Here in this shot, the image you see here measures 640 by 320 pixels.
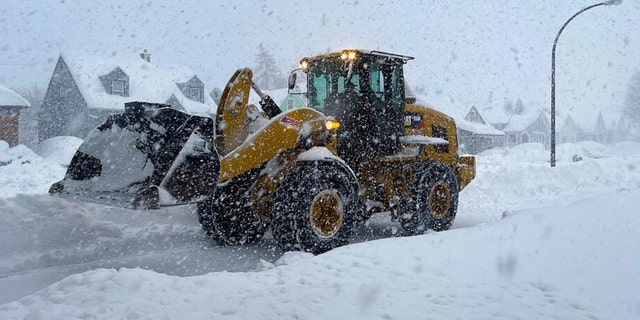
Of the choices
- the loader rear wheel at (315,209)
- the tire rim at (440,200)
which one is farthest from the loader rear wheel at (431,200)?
the loader rear wheel at (315,209)

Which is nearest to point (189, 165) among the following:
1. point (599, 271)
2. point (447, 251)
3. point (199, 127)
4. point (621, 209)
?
point (199, 127)

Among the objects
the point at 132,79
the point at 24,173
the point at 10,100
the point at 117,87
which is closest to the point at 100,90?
the point at 117,87

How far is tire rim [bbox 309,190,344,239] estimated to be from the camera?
6574mm

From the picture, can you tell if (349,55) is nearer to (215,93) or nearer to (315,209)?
(315,209)

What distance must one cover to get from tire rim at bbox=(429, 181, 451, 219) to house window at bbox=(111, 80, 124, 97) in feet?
93.2

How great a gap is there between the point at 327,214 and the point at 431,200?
2.49 m

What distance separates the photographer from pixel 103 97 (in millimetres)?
32500

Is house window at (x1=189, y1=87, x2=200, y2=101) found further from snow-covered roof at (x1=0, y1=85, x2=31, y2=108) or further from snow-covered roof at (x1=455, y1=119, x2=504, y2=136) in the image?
snow-covered roof at (x1=455, y1=119, x2=504, y2=136)

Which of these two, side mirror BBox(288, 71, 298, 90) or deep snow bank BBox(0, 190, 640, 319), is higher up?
side mirror BBox(288, 71, 298, 90)

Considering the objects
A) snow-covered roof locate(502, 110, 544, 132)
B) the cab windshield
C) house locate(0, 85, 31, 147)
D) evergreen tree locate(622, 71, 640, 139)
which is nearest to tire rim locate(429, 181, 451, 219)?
the cab windshield

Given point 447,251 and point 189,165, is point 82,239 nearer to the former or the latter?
point 189,165

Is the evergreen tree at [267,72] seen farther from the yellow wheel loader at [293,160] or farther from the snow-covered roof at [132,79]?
the yellow wheel loader at [293,160]

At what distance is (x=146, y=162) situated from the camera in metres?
5.91

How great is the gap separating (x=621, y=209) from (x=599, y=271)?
1.87 m
